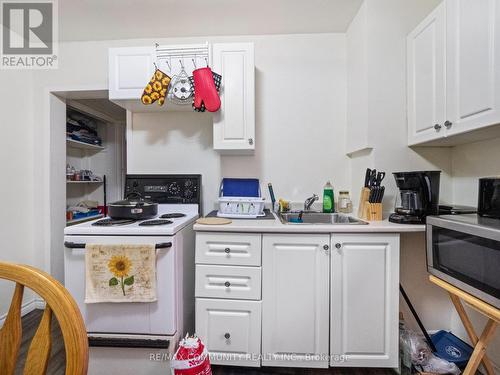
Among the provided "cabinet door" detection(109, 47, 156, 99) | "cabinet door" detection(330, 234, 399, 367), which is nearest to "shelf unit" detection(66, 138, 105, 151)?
"cabinet door" detection(109, 47, 156, 99)

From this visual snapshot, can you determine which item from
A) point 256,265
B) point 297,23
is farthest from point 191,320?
point 297,23

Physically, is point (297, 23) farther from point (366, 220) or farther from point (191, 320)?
point (191, 320)

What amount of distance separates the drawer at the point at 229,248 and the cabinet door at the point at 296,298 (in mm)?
65

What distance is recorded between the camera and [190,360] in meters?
1.11

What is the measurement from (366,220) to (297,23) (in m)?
1.61

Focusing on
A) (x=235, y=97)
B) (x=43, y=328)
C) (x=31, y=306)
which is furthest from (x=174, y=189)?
(x=31, y=306)

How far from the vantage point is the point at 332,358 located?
4.45 ft

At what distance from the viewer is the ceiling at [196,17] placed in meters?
1.67

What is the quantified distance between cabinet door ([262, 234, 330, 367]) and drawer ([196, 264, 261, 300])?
0.19 ft

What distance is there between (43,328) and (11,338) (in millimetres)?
119

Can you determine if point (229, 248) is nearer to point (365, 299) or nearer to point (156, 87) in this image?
point (365, 299)

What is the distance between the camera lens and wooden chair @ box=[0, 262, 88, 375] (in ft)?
1.55

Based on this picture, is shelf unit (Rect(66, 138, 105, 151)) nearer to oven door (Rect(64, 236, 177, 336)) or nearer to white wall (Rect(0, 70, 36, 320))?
white wall (Rect(0, 70, 36, 320))

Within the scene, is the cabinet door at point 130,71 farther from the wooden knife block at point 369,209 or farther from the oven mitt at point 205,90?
the wooden knife block at point 369,209
